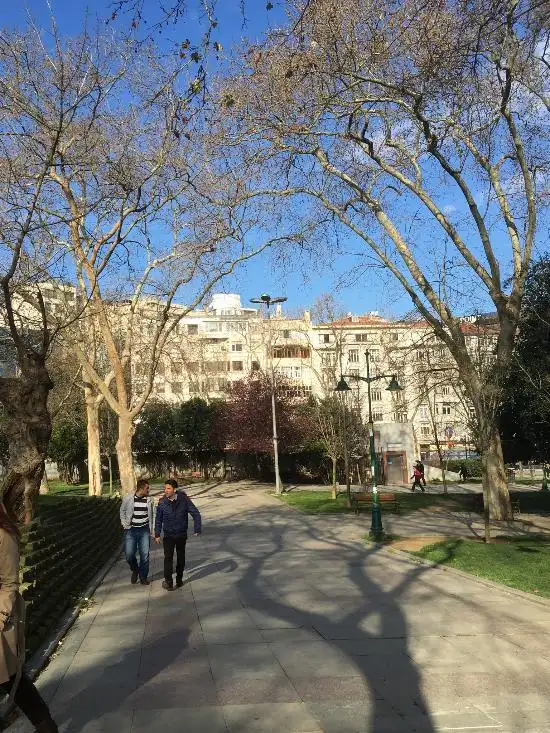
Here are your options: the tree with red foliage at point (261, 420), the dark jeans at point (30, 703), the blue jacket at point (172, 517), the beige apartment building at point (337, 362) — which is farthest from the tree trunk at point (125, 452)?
the tree with red foliage at point (261, 420)

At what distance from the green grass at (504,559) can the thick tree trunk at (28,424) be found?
21.8 feet

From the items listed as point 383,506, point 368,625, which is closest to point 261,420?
point 383,506

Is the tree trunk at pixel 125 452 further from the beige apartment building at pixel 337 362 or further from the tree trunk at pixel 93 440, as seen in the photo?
the tree trunk at pixel 93 440

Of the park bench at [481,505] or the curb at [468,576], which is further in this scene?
the park bench at [481,505]

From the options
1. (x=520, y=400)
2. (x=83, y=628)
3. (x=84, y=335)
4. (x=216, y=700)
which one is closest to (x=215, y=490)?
(x=84, y=335)

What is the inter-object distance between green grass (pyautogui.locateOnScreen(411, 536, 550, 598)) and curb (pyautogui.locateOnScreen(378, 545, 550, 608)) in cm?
16

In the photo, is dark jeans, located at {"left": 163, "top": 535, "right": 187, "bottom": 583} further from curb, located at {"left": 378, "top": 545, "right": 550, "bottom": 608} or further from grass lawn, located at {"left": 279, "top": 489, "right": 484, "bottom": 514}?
grass lawn, located at {"left": 279, "top": 489, "right": 484, "bottom": 514}

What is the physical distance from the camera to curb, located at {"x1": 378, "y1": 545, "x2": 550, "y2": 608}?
8797 millimetres

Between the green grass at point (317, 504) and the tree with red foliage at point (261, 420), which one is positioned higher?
the tree with red foliage at point (261, 420)

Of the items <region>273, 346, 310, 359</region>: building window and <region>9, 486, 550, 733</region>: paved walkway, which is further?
<region>273, 346, 310, 359</region>: building window

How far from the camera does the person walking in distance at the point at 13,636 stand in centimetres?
373

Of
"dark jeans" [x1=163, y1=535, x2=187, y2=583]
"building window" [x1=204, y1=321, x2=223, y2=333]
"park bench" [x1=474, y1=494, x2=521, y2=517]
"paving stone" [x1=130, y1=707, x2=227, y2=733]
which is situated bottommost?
"park bench" [x1=474, y1=494, x2=521, y2=517]

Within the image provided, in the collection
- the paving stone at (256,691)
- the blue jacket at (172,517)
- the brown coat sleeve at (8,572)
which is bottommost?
the paving stone at (256,691)

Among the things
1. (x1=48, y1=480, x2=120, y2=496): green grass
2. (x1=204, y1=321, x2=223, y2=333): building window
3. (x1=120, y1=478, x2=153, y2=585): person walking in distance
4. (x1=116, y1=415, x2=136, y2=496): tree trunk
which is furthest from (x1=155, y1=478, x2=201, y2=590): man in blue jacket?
(x1=204, y1=321, x2=223, y2=333): building window
